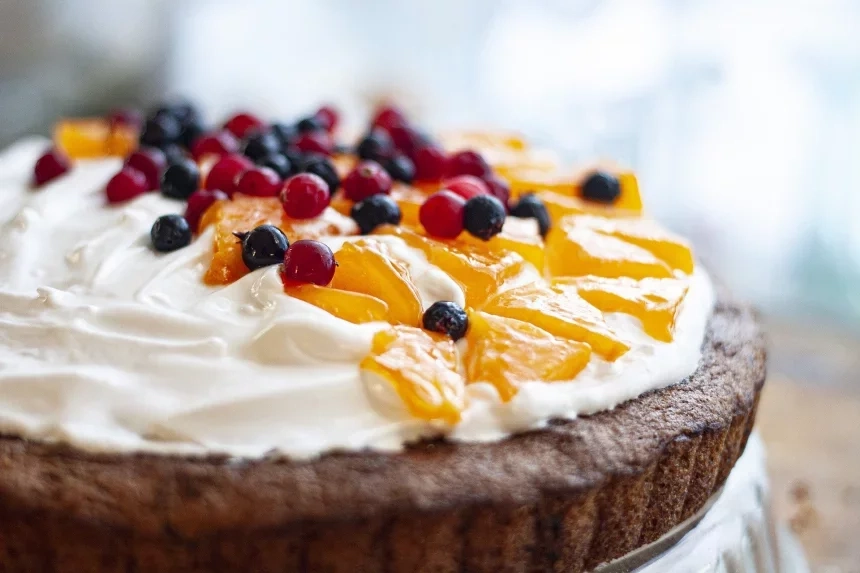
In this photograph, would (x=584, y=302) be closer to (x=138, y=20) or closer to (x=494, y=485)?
(x=494, y=485)

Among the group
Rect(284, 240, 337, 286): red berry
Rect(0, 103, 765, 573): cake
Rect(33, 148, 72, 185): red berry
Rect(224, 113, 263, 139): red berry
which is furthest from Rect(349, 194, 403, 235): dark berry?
Rect(224, 113, 263, 139): red berry

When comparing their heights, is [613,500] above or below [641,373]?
below

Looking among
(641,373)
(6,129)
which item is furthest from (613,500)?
(6,129)

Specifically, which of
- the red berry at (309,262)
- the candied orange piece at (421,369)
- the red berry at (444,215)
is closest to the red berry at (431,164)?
the red berry at (444,215)

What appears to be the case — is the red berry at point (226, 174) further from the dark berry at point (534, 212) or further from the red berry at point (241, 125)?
the red berry at point (241, 125)

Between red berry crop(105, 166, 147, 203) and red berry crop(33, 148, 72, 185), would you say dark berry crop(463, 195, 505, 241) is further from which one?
red berry crop(33, 148, 72, 185)

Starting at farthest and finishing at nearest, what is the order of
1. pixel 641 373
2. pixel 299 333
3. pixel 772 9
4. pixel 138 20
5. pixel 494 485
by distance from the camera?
1. pixel 138 20
2. pixel 772 9
3. pixel 641 373
4. pixel 299 333
5. pixel 494 485
